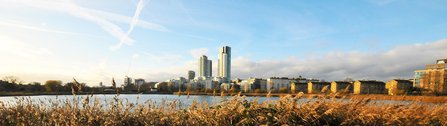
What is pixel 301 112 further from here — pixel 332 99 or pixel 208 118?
pixel 208 118

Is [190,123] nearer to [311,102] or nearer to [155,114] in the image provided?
[155,114]

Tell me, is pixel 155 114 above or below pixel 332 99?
below

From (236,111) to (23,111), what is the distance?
482 cm

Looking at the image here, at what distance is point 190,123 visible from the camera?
4145 millimetres

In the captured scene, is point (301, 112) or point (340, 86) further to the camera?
point (340, 86)

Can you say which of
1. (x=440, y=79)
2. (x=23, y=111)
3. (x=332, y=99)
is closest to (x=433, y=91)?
(x=440, y=79)

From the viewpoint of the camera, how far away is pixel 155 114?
4641mm

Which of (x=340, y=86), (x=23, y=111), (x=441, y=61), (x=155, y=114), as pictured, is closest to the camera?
(x=155, y=114)

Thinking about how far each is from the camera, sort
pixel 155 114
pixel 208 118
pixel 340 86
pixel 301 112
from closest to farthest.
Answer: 1. pixel 301 112
2. pixel 208 118
3. pixel 155 114
4. pixel 340 86

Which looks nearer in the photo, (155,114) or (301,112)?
(301,112)

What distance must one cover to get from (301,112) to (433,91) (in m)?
60.3

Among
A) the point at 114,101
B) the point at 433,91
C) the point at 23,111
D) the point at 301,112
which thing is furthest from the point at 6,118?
the point at 433,91

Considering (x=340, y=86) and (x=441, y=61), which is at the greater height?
(x=441, y=61)

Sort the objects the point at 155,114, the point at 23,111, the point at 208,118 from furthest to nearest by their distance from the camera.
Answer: the point at 23,111
the point at 155,114
the point at 208,118
